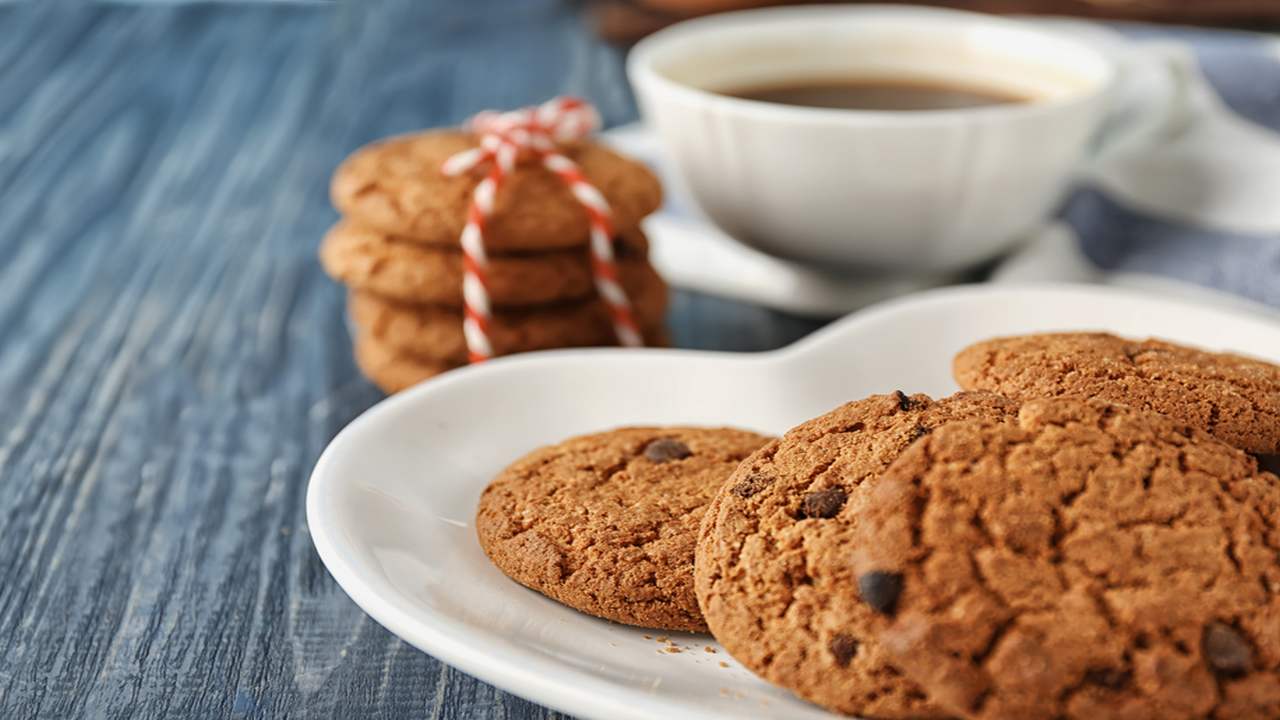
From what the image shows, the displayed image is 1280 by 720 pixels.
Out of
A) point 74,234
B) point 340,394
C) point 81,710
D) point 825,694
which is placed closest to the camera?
point 825,694

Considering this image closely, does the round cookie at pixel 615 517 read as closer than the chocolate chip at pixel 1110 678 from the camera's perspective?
No

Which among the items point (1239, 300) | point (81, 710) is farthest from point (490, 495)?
point (1239, 300)

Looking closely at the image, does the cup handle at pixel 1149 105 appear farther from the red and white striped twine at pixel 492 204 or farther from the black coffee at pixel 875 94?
the red and white striped twine at pixel 492 204

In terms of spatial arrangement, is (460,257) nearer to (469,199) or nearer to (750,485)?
(469,199)

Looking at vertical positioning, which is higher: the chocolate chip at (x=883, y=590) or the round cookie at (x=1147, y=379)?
the chocolate chip at (x=883, y=590)

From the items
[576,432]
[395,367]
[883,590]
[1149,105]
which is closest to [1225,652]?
[883,590]

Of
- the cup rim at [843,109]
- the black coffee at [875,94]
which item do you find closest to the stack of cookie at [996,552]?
the cup rim at [843,109]

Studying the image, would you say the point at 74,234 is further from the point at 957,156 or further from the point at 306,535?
the point at 957,156
